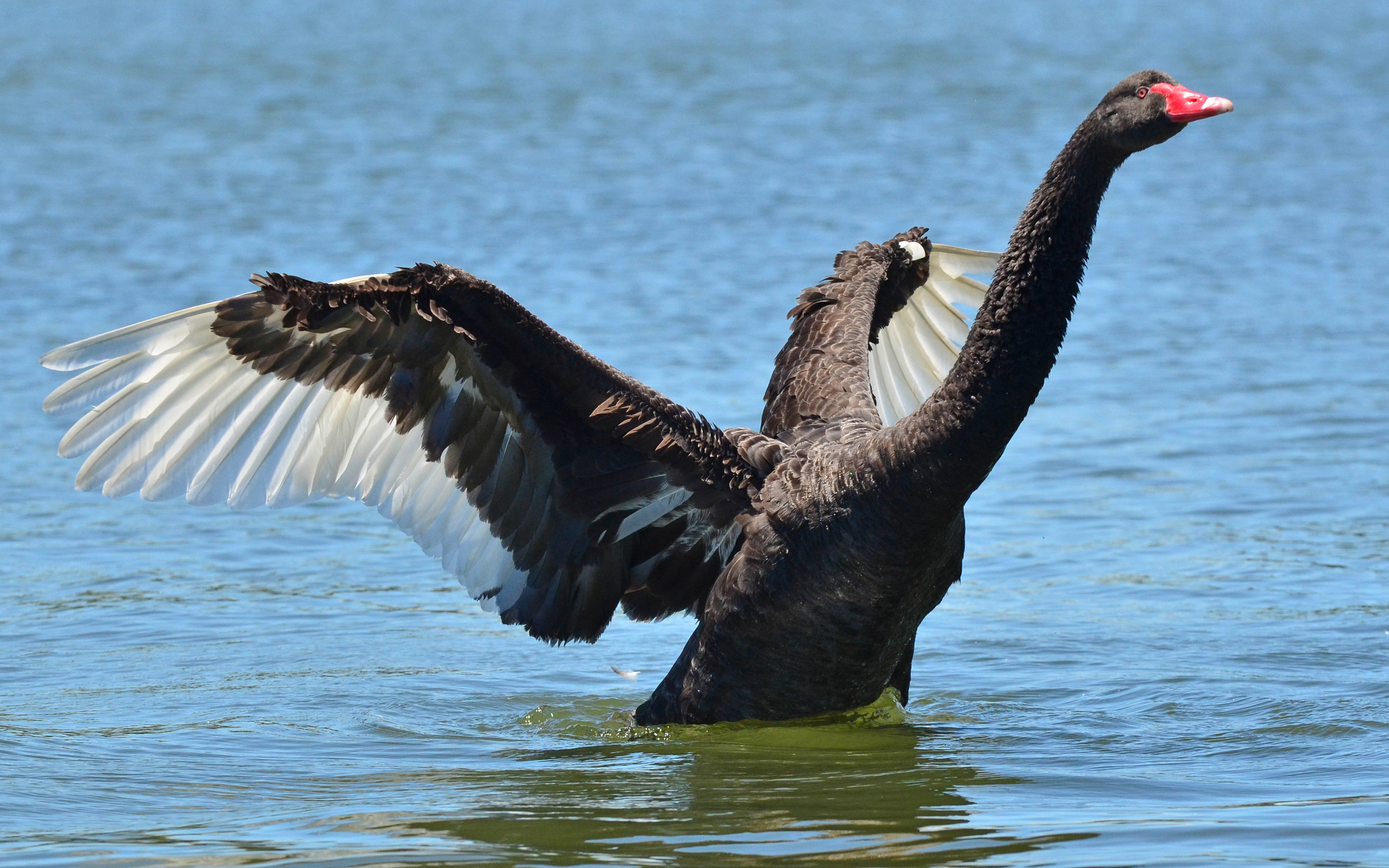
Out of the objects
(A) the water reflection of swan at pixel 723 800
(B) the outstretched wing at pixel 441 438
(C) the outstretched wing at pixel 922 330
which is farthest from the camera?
(C) the outstretched wing at pixel 922 330

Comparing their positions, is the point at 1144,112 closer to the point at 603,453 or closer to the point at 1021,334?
the point at 1021,334

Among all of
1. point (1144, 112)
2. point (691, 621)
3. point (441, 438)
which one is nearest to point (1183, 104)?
point (1144, 112)

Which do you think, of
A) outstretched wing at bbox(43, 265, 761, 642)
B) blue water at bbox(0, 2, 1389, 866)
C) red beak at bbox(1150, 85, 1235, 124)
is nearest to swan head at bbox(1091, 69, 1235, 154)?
red beak at bbox(1150, 85, 1235, 124)

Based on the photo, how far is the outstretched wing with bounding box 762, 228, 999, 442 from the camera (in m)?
7.57

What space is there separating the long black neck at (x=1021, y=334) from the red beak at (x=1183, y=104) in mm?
241

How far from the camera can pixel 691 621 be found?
8.78 metres

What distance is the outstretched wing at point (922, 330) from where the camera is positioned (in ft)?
28.4

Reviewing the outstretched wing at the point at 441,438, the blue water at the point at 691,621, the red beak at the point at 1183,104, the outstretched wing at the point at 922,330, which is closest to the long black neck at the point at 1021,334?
the red beak at the point at 1183,104

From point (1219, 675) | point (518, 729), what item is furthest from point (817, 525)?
point (1219, 675)

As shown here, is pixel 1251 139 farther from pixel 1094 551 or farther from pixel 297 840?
pixel 297 840

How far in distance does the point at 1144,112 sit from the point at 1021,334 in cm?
81

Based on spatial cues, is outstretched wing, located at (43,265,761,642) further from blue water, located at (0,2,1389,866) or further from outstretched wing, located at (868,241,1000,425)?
outstretched wing, located at (868,241,1000,425)

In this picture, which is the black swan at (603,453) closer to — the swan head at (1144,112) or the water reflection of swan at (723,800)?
the swan head at (1144,112)

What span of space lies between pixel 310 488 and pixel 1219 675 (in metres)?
3.65
